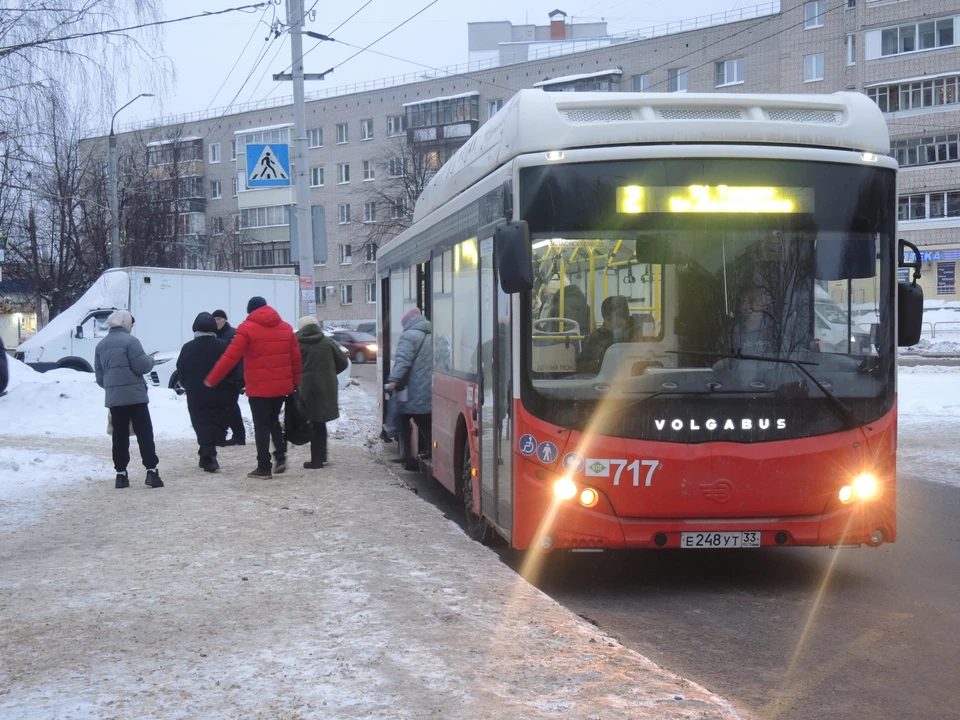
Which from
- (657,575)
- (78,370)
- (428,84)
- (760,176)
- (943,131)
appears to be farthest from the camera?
(428,84)

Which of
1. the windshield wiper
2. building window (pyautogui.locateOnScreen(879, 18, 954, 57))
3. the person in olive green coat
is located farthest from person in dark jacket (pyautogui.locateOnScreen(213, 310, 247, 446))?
building window (pyautogui.locateOnScreen(879, 18, 954, 57))

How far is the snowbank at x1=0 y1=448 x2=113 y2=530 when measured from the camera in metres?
10.0

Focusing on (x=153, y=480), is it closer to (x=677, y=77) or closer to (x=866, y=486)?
(x=866, y=486)

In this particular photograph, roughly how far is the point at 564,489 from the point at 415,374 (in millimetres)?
4590

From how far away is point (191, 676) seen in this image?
4.93 m

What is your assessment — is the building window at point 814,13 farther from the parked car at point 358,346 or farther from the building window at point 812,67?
the parked car at point 358,346

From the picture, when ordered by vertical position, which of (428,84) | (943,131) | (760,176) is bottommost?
(760,176)

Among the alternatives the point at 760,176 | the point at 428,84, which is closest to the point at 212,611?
the point at 760,176

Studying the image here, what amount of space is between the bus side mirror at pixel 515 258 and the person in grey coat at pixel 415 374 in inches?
166

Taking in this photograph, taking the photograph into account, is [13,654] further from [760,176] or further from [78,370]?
[78,370]

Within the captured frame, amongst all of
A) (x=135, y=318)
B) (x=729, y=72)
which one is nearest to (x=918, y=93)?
(x=729, y=72)

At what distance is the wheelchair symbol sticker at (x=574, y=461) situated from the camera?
22.7 feet

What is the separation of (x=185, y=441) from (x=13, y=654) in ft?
37.5

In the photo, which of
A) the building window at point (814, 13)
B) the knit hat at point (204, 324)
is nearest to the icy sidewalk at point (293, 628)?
the knit hat at point (204, 324)
